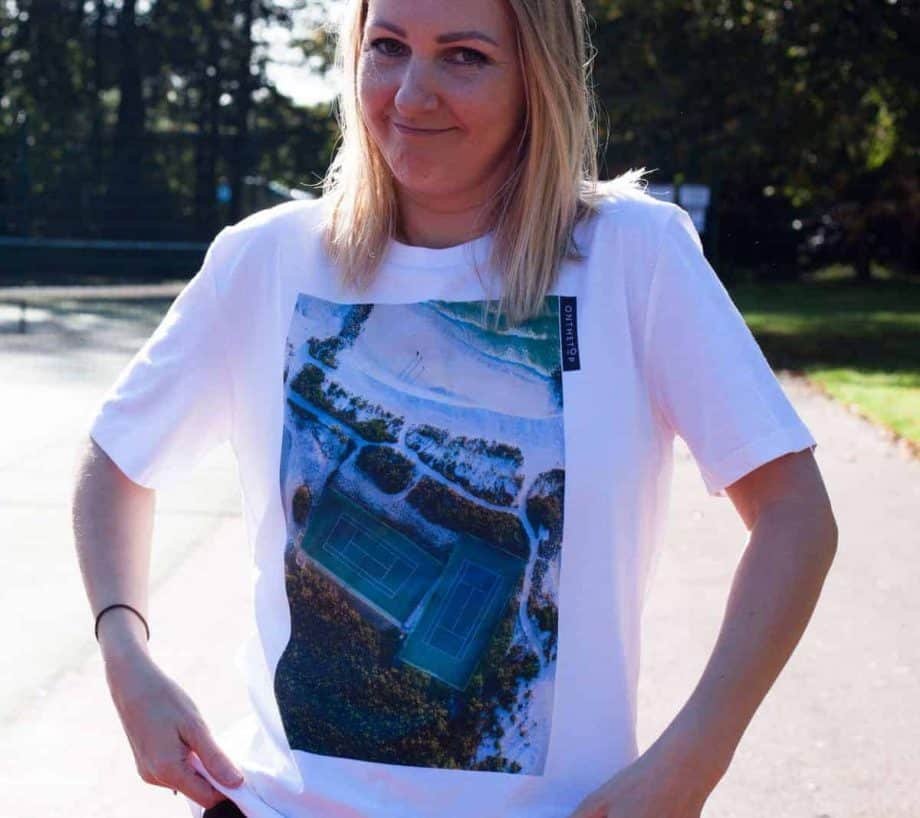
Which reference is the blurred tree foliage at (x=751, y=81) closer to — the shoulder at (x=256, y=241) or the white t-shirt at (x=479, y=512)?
the shoulder at (x=256, y=241)

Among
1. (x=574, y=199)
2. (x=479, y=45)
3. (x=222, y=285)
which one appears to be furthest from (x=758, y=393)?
(x=222, y=285)

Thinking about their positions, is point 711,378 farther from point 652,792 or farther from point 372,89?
point 372,89

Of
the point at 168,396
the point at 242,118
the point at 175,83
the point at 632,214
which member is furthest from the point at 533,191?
the point at 175,83

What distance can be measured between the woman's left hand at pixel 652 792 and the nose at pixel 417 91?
75 cm

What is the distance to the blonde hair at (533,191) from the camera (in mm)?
1718

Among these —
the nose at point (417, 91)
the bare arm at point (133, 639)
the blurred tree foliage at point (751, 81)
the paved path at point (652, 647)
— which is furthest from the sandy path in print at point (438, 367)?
the blurred tree foliage at point (751, 81)

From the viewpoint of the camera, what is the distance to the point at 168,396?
1.84 metres

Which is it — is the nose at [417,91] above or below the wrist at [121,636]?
above

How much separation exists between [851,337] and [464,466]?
18454 mm

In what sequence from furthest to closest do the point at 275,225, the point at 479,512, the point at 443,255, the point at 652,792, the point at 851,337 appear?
1. the point at 851,337
2. the point at 275,225
3. the point at 443,255
4. the point at 479,512
5. the point at 652,792

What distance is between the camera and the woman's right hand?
66.7 inches

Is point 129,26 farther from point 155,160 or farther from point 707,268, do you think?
point 707,268

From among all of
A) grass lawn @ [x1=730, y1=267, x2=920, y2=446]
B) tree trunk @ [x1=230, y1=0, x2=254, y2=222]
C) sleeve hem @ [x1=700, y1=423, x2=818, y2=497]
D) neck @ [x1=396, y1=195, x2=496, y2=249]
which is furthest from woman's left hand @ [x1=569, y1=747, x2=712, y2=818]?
tree trunk @ [x1=230, y1=0, x2=254, y2=222]

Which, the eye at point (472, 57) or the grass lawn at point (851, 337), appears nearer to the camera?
the eye at point (472, 57)
